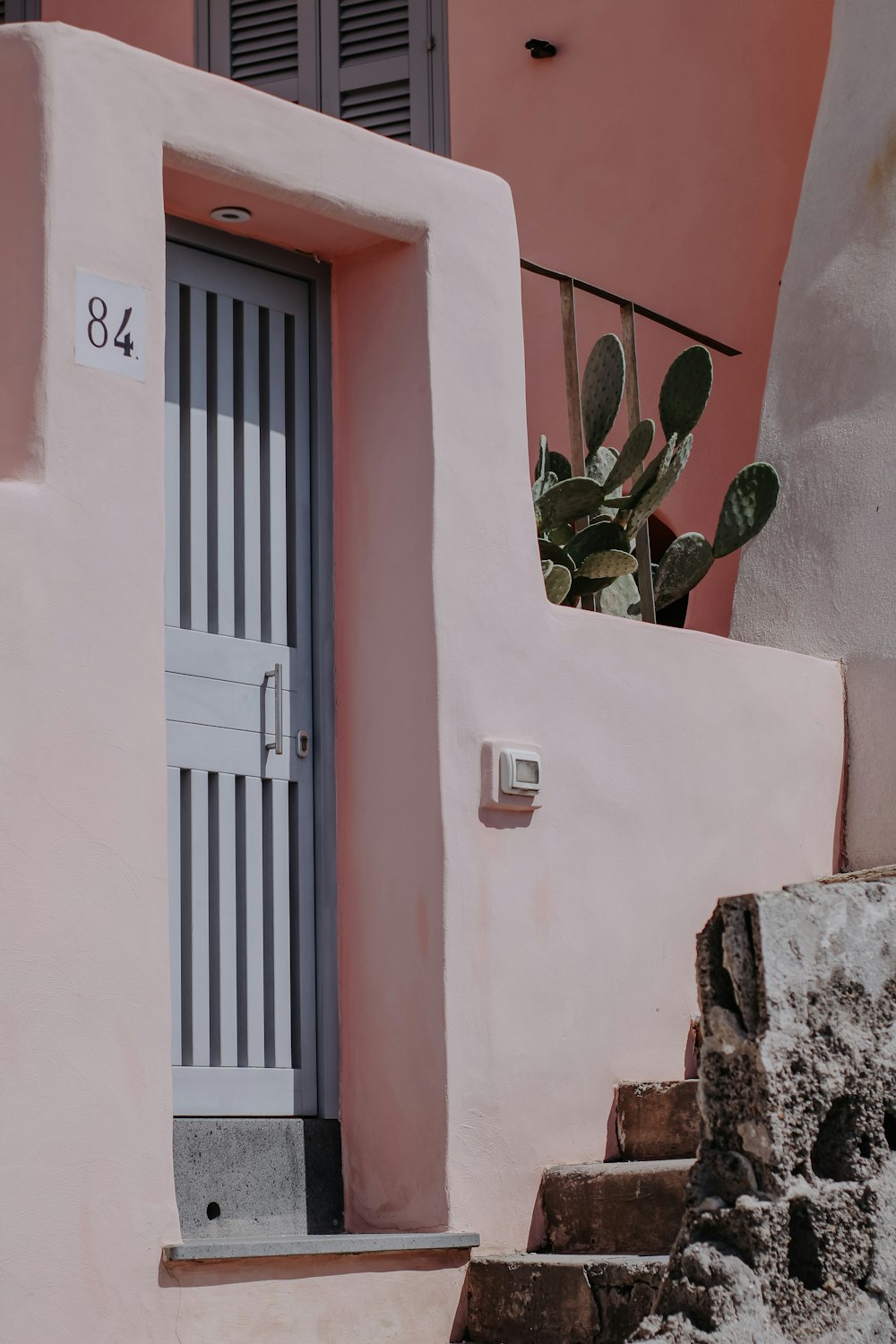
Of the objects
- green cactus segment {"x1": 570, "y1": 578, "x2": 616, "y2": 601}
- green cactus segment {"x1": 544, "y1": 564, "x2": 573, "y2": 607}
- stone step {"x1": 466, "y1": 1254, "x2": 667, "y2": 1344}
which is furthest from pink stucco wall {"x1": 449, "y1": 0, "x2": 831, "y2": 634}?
stone step {"x1": 466, "y1": 1254, "x2": 667, "y2": 1344}

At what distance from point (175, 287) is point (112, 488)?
855mm

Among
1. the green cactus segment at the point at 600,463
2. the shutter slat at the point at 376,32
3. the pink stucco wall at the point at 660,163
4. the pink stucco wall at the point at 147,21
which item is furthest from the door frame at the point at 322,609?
the pink stucco wall at the point at 147,21

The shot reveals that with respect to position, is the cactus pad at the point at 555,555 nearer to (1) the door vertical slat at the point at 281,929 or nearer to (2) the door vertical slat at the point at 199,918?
(1) the door vertical slat at the point at 281,929

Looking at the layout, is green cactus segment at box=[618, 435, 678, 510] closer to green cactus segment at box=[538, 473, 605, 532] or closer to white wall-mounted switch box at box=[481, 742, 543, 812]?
green cactus segment at box=[538, 473, 605, 532]

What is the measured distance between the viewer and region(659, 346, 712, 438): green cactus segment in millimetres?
6617

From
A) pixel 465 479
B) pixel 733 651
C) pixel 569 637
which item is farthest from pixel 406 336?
pixel 733 651

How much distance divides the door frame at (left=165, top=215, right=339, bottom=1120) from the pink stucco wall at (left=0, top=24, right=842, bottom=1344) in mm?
39

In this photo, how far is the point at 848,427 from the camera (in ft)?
22.6

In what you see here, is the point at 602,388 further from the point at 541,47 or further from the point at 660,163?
the point at 541,47

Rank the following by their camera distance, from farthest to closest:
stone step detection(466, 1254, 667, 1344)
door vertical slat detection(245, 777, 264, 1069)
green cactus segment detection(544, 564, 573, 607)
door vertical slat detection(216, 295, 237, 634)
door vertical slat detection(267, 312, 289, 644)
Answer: green cactus segment detection(544, 564, 573, 607) → door vertical slat detection(267, 312, 289, 644) → door vertical slat detection(216, 295, 237, 634) → door vertical slat detection(245, 777, 264, 1069) → stone step detection(466, 1254, 667, 1344)

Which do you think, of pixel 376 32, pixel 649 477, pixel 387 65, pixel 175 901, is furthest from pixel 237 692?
pixel 376 32

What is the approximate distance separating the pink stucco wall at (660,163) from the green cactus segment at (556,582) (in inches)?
66.1

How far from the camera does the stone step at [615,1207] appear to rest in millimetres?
5020

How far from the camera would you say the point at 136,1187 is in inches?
177
